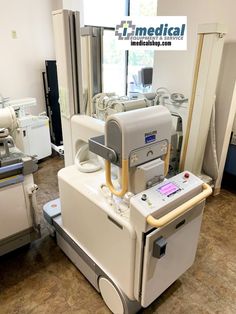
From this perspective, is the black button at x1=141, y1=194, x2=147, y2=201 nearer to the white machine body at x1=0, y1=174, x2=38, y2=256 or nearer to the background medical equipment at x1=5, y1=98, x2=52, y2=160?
the white machine body at x1=0, y1=174, x2=38, y2=256

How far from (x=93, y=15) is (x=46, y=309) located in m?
4.47

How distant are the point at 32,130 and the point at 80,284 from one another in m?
2.24

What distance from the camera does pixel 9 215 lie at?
1.84 metres

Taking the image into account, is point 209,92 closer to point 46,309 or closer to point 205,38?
point 205,38

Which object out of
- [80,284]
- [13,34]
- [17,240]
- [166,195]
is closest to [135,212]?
[166,195]

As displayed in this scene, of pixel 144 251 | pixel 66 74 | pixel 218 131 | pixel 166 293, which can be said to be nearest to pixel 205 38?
pixel 218 131

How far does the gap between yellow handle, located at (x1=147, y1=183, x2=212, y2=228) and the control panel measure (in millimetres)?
29

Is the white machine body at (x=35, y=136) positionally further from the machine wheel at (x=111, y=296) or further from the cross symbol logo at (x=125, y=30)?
the machine wheel at (x=111, y=296)

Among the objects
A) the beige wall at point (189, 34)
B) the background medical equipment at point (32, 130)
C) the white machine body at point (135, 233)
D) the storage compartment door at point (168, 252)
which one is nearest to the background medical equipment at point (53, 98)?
the background medical equipment at point (32, 130)

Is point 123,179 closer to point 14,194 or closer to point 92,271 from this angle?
point 92,271

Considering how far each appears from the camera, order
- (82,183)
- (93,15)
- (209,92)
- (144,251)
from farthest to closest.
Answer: (93,15)
(209,92)
(82,183)
(144,251)

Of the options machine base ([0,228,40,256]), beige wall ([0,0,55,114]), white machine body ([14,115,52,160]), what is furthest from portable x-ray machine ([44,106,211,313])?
beige wall ([0,0,55,114])

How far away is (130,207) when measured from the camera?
122 cm

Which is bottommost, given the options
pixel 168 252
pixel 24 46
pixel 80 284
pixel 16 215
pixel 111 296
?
pixel 80 284
